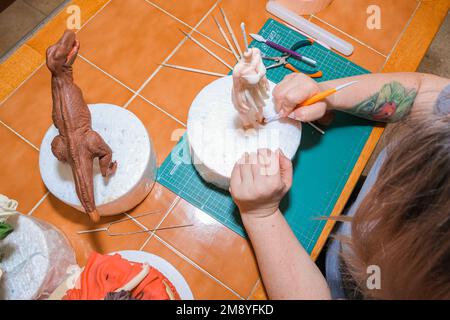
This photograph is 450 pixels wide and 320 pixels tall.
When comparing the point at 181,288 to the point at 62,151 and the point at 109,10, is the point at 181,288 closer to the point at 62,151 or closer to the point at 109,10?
the point at 62,151

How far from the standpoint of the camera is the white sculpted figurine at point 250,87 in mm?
646

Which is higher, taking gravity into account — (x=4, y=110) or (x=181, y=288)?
(x=4, y=110)

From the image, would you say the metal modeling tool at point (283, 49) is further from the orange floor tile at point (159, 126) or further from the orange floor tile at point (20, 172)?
the orange floor tile at point (20, 172)

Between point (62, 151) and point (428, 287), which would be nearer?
point (428, 287)

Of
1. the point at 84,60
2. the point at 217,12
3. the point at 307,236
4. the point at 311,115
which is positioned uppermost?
the point at 217,12

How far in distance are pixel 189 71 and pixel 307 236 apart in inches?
21.8

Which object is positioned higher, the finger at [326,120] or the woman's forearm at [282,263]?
the finger at [326,120]

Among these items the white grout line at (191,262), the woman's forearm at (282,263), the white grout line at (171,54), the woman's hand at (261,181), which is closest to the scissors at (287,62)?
the white grout line at (171,54)

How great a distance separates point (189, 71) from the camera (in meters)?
1.02

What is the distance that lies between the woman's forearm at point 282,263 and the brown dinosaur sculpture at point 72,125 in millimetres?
347

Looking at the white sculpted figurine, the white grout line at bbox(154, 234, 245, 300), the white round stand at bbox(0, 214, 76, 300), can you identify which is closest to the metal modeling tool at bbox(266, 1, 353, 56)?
the white sculpted figurine

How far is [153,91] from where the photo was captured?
100cm

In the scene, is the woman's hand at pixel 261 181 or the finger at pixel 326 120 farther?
the finger at pixel 326 120

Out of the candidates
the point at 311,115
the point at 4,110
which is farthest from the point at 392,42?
the point at 4,110
